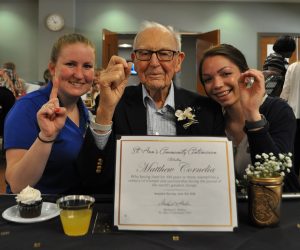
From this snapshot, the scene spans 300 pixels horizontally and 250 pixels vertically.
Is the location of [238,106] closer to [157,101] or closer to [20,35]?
[157,101]

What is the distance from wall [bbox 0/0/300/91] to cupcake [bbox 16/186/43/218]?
6901 millimetres

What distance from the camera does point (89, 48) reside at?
1547 millimetres

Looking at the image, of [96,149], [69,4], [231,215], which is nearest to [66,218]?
[96,149]

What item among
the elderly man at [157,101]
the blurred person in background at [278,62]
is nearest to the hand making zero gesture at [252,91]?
the elderly man at [157,101]

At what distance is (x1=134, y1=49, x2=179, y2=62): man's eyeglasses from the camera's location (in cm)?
135

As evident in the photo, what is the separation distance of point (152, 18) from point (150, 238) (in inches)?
291

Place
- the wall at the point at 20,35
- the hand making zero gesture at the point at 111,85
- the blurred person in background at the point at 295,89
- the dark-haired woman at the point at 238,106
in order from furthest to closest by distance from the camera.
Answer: the wall at the point at 20,35 → the blurred person in background at the point at 295,89 → the dark-haired woman at the point at 238,106 → the hand making zero gesture at the point at 111,85

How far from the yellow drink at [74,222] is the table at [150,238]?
2cm

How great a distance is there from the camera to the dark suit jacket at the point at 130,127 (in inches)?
42.6

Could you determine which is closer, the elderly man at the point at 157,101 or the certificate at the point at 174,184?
the certificate at the point at 174,184

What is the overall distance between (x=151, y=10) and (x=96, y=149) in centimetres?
709

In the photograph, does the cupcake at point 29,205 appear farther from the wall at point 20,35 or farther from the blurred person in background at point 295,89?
the wall at point 20,35

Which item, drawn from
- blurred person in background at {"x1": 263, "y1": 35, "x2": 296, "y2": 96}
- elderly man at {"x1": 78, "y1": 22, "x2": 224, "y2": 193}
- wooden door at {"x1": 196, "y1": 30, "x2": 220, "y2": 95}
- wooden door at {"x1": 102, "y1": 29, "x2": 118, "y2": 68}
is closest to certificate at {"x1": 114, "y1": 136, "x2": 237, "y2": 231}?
elderly man at {"x1": 78, "y1": 22, "x2": 224, "y2": 193}
